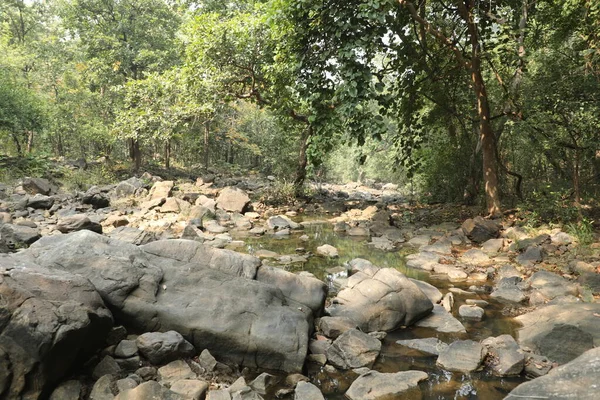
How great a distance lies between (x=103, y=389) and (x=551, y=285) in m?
6.83

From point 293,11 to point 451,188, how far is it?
10.2 metres

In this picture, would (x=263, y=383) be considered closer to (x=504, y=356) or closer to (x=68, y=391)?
(x=68, y=391)

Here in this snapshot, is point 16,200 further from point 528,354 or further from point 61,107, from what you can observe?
point 528,354

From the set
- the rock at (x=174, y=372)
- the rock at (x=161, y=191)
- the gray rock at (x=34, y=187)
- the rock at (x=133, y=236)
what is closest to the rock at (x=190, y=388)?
the rock at (x=174, y=372)

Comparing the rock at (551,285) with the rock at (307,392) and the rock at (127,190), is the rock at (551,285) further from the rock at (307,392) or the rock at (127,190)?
the rock at (127,190)

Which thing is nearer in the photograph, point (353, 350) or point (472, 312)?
point (353, 350)

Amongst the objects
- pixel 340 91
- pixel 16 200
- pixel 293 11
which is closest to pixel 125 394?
pixel 340 91

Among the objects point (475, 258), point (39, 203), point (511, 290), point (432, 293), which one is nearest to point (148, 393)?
point (432, 293)

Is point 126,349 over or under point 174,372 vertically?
A: over

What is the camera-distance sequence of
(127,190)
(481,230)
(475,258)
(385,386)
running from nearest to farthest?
(385,386) < (475,258) < (481,230) < (127,190)

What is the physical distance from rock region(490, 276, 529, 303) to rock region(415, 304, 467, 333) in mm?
1474

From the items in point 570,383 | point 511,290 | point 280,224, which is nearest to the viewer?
point 570,383

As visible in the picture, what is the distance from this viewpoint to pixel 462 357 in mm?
4441

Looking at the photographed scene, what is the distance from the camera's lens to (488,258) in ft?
28.9
